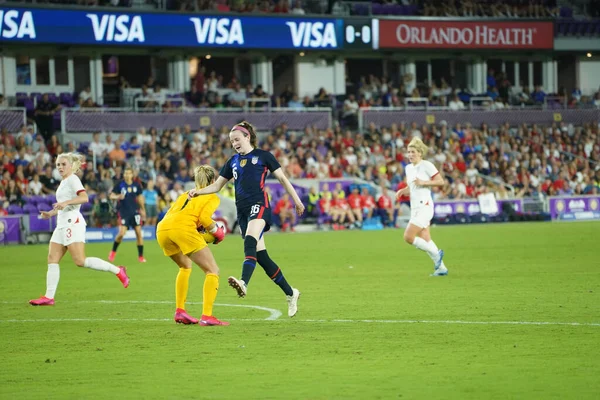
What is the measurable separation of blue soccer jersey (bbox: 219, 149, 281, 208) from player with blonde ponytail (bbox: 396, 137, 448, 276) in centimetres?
578

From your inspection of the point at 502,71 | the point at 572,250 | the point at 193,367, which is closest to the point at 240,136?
the point at 193,367

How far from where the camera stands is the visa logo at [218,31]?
1628 inches

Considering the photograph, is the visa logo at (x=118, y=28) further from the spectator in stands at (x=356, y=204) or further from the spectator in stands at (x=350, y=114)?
the spectator in stands at (x=356, y=204)

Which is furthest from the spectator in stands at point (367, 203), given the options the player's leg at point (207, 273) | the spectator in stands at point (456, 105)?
the player's leg at point (207, 273)

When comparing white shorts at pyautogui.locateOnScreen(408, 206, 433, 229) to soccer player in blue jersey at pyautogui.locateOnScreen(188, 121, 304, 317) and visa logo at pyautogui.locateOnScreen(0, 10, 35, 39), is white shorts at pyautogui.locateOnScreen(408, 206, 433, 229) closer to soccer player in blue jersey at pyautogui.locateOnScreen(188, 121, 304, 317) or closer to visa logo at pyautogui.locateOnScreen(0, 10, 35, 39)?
soccer player in blue jersey at pyautogui.locateOnScreen(188, 121, 304, 317)

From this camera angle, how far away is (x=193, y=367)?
29.1 feet

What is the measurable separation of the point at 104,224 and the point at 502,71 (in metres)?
26.8

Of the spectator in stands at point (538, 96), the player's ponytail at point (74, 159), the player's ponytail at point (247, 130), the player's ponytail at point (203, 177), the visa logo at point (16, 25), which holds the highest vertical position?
the visa logo at point (16, 25)

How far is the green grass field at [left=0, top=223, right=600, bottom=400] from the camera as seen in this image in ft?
26.1

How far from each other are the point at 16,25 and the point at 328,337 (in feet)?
97.8

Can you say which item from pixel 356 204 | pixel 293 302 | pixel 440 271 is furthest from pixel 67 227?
pixel 356 204

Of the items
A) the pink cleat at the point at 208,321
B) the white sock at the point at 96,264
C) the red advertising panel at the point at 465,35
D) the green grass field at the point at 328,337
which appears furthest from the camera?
the red advertising panel at the point at 465,35

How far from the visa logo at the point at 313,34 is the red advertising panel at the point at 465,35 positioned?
2783mm

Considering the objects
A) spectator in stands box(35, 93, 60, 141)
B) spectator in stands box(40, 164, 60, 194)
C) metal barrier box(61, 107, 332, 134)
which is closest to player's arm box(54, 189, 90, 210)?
spectator in stands box(40, 164, 60, 194)
